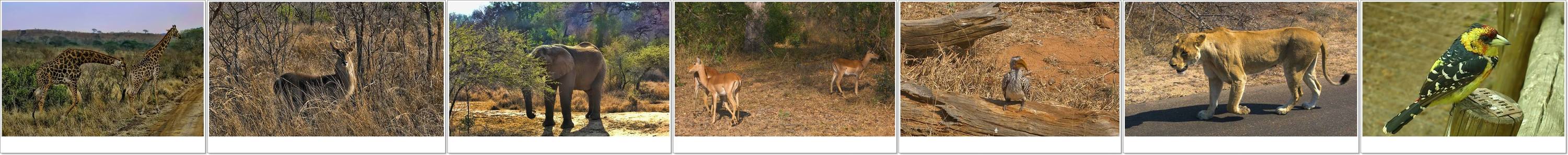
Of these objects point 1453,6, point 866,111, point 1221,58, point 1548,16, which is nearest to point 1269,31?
point 1221,58

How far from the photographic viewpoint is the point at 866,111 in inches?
355

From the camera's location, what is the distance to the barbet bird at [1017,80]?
28.8 feet

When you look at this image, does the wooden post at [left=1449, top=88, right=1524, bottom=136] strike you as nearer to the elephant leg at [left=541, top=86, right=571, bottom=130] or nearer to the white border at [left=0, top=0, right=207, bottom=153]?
the elephant leg at [left=541, top=86, right=571, bottom=130]

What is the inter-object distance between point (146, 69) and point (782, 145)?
4.78 m

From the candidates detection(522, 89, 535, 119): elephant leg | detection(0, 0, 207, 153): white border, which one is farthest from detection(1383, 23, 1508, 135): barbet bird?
detection(0, 0, 207, 153): white border

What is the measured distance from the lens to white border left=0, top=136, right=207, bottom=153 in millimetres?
9102

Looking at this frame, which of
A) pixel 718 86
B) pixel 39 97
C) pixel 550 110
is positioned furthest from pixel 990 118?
pixel 39 97

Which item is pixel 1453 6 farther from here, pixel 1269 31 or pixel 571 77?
pixel 571 77

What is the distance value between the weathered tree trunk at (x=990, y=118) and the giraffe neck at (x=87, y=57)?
5.90 m

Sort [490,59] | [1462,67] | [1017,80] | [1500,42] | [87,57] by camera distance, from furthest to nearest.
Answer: [87,57] → [490,59] → [1017,80] → [1462,67] → [1500,42]

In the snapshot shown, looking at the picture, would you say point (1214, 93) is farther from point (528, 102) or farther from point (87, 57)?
point (87, 57)

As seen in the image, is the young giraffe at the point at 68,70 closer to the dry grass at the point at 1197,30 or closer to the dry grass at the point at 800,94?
the dry grass at the point at 800,94

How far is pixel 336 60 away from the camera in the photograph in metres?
9.04

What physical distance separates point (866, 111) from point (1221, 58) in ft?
8.47
